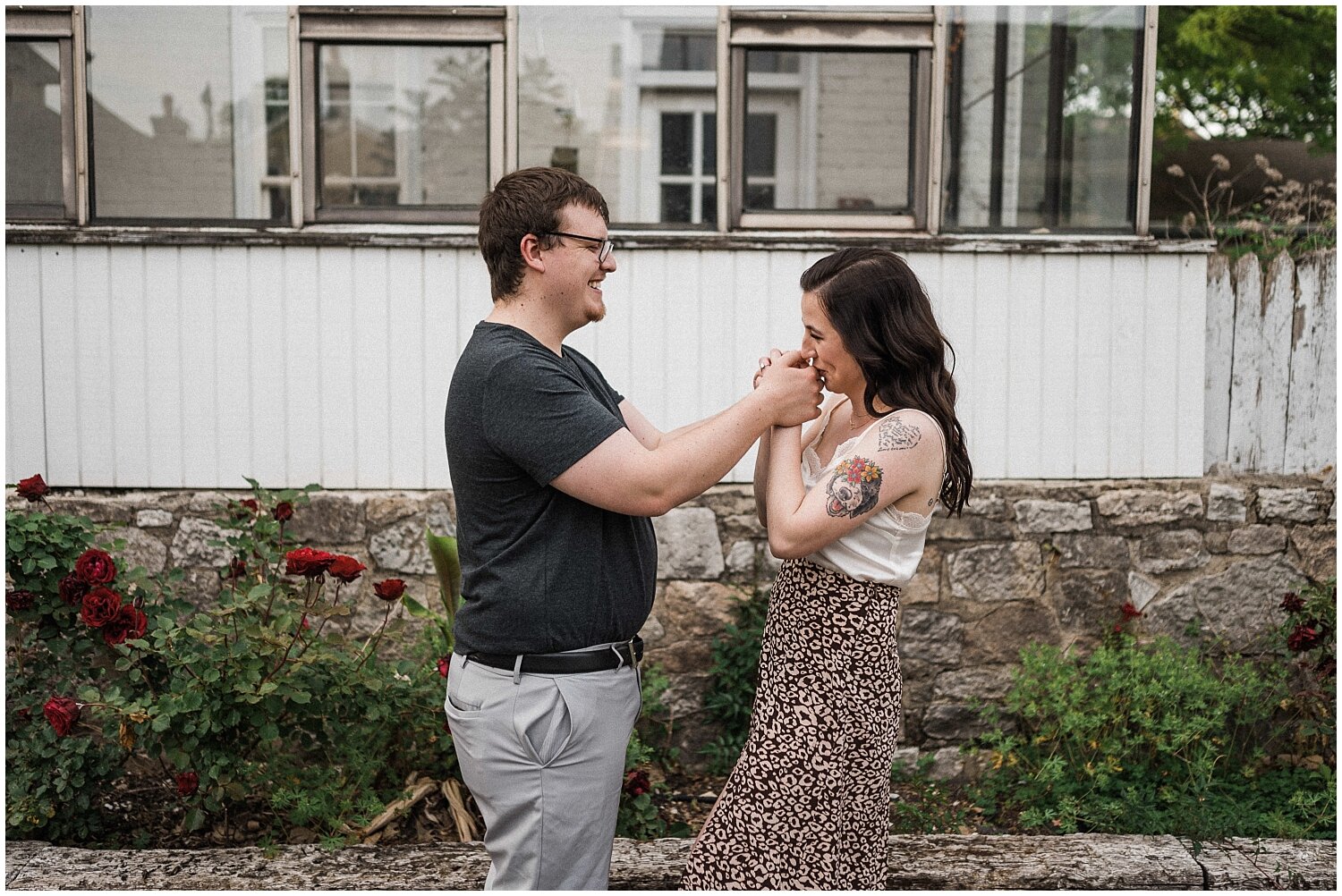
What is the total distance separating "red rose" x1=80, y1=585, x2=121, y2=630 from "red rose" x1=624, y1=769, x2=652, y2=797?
171 centimetres

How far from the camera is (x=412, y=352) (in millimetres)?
4648

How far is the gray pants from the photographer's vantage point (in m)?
2.32

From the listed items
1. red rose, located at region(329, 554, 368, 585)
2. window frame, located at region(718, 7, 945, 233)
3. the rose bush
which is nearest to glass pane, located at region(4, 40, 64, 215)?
the rose bush

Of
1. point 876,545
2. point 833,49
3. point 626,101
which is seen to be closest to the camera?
point 876,545

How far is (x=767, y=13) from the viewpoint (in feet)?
15.3

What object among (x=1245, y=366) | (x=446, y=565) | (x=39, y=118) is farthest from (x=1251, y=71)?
(x=39, y=118)

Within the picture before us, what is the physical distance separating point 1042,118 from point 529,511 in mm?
3720

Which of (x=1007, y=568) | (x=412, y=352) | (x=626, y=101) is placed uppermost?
(x=626, y=101)

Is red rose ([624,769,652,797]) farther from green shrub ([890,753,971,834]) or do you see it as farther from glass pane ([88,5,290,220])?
glass pane ([88,5,290,220])

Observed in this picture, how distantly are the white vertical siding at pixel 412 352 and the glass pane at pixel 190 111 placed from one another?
409 millimetres

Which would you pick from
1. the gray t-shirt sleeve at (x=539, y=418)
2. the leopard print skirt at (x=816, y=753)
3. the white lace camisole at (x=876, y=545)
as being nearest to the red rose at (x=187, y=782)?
the leopard print skirt at (x=816, y=753)

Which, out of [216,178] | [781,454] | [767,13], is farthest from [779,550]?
[216,178]

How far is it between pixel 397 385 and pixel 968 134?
2.75m

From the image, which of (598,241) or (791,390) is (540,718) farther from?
(598,241)
